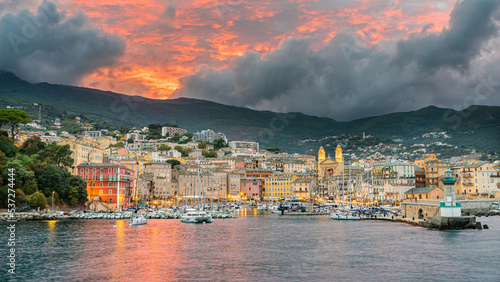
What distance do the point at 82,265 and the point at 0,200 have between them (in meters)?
40.5

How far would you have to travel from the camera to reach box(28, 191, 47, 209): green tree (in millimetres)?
66812

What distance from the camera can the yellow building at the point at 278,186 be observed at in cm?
13438

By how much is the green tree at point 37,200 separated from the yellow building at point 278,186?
74.8 meters

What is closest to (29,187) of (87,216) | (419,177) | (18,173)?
(18,173)

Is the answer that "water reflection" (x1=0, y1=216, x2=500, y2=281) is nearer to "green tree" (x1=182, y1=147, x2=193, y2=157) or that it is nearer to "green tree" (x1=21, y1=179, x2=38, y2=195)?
"green tree" (x1=21, y1=179, x2=38, y2=195)

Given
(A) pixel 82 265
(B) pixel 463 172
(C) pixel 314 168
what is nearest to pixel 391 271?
(A) pixel 82 265

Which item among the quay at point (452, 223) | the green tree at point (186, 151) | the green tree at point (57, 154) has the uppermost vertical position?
the green tree at point (186, 151)

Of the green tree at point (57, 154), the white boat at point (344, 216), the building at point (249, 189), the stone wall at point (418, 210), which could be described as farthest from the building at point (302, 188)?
the green tree at point (57, 154)

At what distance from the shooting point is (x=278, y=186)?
13588 centimetres

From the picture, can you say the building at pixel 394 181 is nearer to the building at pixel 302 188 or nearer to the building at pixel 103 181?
the building at pixel 302 188

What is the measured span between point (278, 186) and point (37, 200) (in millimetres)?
79088

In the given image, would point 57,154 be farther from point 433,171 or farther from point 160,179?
point 433,171

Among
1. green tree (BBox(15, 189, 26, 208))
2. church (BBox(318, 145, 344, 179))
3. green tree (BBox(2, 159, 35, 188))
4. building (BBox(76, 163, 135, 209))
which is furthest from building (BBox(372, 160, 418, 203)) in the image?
green tree (BBox(15, 189, 26, 208))

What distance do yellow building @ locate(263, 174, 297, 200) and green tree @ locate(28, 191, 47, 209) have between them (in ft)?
246
